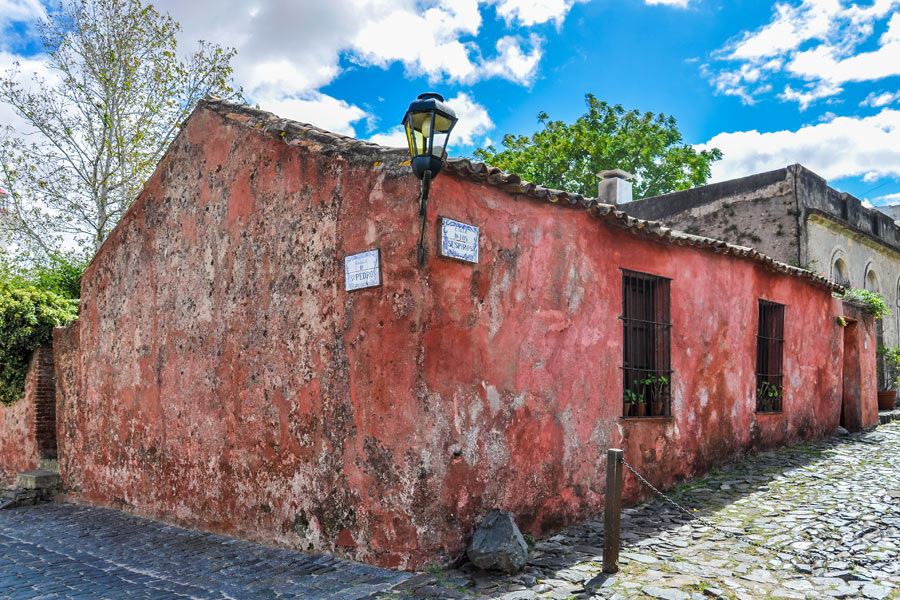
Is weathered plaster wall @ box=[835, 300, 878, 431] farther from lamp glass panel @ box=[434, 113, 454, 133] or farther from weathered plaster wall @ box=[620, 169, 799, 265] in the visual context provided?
lamp glass panel @ box=[434, 113, 454, 133]

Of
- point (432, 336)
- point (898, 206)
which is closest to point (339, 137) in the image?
point (432, 336)

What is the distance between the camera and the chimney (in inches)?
616

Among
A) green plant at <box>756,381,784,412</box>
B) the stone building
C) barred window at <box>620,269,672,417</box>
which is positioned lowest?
green plant at <box>756,381,784,412</box>

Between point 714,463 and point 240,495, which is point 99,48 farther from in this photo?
point 714,463

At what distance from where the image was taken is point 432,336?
5.09m

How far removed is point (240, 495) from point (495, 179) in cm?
389

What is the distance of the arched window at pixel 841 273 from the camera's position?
15.2 meters

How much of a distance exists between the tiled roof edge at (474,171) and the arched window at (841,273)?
8.65 m

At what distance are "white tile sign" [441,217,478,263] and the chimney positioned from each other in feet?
35.7

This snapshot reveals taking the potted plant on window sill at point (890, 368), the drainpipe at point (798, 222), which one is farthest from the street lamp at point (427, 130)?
the potted plant on window sill at point (890, 368)

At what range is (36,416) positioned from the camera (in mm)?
9578

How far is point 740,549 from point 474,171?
3.89 m

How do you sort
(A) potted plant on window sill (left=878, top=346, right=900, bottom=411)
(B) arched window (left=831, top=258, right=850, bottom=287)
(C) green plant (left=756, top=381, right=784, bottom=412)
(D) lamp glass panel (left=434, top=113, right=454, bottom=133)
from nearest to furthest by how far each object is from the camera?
(D) lamp glass panel (left=434, top=113, right=454, bottom=133), (C) green plant (left=756, top=381, right=784, bottom=412), (B) arched window (left=831, top=258, right=850, bottom=287), (A) potted plant on window sill (left=878, top=346, right=900, bottom=411)

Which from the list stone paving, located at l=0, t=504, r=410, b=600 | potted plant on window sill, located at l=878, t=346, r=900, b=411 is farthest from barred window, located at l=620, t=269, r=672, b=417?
potted plant on window sill, located at l=878, t=346, r=900, b=411
